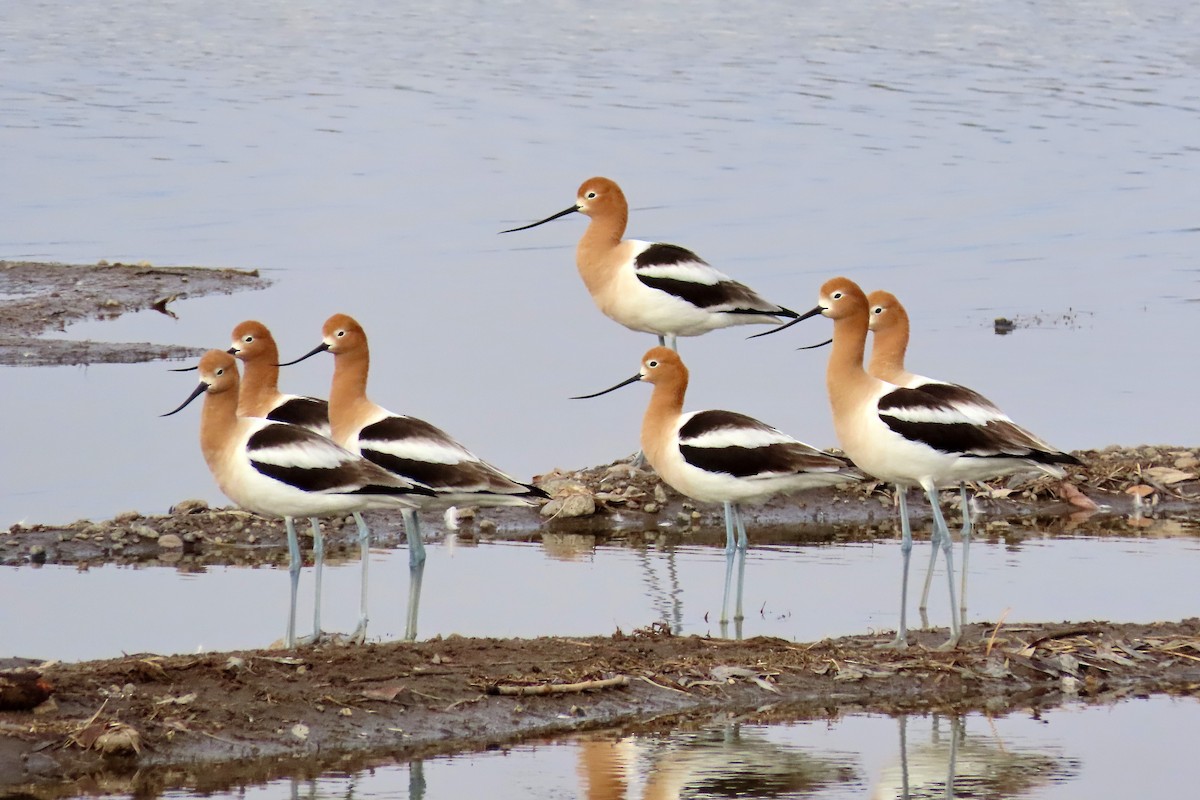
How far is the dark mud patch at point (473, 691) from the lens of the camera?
733cm

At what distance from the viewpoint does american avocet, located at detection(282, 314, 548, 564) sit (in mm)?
9797

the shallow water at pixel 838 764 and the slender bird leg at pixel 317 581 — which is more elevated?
the slender bird leg at pixel 317 581

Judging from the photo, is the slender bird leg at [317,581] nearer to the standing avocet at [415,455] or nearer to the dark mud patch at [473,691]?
the standing avocet at [415,455]

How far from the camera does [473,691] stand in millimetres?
8102

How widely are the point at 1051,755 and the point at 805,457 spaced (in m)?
2.77

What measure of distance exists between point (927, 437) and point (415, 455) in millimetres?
2335

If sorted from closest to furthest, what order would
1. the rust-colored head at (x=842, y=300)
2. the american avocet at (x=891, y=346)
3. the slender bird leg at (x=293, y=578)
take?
the slender bird leg at (x=293, y=578)
the rust-colored head at (x=842, y=300)
the american avocet at (x=891, y=346)

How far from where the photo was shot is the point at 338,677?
8102 millimetres

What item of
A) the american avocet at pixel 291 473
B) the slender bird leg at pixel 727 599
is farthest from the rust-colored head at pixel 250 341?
the slender bird leg at pixel 727 599

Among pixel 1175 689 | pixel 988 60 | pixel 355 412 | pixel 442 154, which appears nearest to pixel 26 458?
pixel 355 412

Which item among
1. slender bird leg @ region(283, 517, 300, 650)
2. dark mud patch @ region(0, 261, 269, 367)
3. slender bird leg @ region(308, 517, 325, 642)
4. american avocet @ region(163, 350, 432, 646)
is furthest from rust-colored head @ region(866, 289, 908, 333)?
dark mud patch @ region(0, 261, 269, 367)


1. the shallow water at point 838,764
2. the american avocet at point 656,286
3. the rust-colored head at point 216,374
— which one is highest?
the american avocet at point 656,286

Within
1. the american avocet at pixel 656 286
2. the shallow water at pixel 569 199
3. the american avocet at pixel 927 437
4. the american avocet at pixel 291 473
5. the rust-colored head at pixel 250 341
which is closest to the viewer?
the american avocet at pixel 291 473

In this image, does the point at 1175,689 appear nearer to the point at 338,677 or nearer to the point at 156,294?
the point at 338,677
